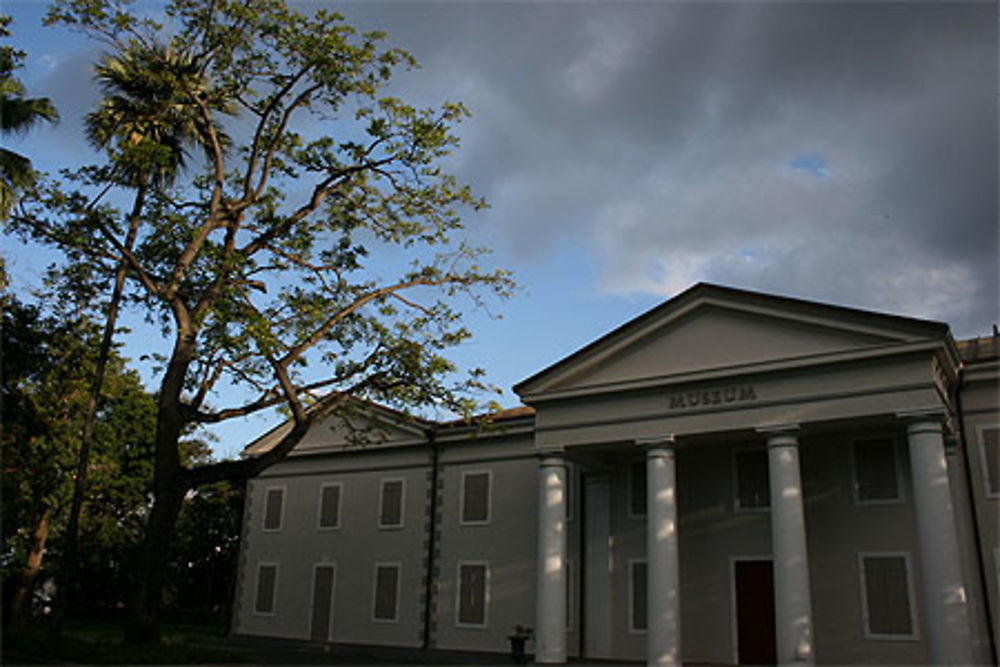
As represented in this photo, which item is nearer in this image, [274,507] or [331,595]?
[331,595]

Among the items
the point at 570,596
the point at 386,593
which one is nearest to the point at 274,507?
the point at 386,593

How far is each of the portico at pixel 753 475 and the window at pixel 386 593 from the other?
6607mm

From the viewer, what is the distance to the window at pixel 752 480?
20.4 metres

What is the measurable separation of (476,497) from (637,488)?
5.30m

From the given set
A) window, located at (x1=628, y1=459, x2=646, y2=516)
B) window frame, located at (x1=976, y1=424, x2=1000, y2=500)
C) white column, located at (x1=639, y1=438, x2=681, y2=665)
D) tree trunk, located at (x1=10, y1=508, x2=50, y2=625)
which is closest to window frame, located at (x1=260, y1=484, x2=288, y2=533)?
tree trunk, located at (x1=10, y1=508, x2=50, y2=625)

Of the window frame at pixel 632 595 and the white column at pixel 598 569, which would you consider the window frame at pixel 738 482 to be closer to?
the window frame at pixel 632 595

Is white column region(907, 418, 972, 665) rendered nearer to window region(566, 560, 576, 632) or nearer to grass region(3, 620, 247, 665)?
window region(566, 560, 576, 632)

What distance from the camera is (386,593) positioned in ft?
86.2

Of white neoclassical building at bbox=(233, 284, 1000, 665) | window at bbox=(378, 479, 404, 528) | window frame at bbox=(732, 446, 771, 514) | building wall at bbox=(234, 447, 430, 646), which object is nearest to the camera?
white neoclassical building at bbox=(233, 284, 1000, 665)

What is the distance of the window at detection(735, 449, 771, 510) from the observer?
2042 centimetres

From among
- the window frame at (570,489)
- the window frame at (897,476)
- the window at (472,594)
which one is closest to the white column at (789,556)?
the window frame at (897,476)

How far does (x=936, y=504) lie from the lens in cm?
1570

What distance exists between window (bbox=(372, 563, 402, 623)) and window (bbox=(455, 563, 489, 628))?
2.38 m

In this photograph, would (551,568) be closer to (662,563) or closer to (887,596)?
(662,563)
